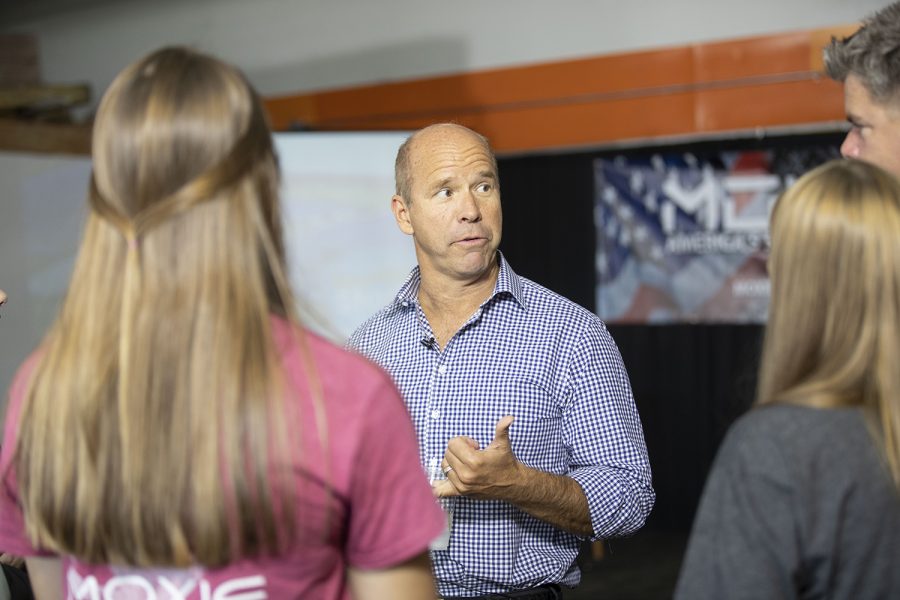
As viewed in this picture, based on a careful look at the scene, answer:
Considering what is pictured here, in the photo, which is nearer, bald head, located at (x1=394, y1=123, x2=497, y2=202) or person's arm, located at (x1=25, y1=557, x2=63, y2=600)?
person's arm, located at (x1=25, y1=557, x2=63, y2=600)

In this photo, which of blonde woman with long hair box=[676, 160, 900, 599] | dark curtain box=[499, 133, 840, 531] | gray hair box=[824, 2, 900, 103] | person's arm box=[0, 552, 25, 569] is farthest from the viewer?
dark curtain box=[499, 133, 840, 531]

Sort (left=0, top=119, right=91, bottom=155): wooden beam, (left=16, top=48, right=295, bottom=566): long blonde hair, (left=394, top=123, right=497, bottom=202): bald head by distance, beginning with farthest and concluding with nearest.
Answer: (left=0, top=119, right=91, bottom=155): wooden beam
(left=394, top=123, right=497, bottom=202): bald head
(left=16, top=48, right=295, bottom=566): long blonde hair

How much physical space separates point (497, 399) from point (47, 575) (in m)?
0.96

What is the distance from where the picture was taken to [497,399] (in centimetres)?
189

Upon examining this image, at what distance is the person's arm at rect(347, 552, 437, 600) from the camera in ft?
3.33

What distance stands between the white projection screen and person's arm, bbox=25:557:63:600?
4.25m

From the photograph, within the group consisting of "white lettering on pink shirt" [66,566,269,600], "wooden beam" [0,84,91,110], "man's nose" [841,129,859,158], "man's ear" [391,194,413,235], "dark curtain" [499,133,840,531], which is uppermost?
"wooden beam" [0,84,91,110]

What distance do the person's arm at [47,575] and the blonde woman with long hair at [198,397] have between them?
109 mm

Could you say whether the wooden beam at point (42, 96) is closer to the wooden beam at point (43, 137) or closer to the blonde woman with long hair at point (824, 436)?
the wooden beam at point (43, 137)

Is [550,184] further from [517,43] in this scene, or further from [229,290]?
[229,290]

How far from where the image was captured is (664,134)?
5.63 m

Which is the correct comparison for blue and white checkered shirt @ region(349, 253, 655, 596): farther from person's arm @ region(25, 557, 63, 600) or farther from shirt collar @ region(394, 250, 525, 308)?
person's arm @ region(25, 557, 63, 600)

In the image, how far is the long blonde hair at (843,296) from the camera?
→ 1.09 metres

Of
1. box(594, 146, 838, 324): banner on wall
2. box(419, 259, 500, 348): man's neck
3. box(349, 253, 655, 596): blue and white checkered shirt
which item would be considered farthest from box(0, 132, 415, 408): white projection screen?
box(349, 253, 655, 596): blue and white checkered shirt
